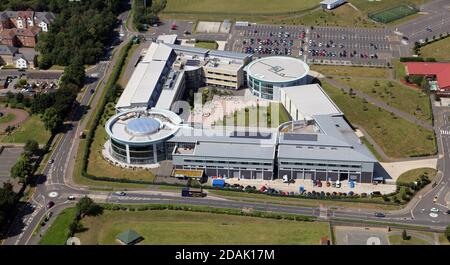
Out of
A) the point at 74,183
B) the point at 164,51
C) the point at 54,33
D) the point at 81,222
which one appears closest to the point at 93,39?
the point at 54,33

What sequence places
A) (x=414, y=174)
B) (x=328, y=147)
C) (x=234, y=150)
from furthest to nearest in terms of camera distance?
(x=234, y=150) → (x=414, y=174) → (x=328, y=147)

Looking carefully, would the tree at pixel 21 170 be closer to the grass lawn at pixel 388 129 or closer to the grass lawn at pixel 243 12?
the grass lawn at pixel 388 129

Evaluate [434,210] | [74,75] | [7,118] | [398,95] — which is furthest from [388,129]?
[7,118]

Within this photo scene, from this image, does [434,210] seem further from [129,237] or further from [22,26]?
[22,26]

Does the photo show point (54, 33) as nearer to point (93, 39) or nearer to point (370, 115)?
point (93, 39)
